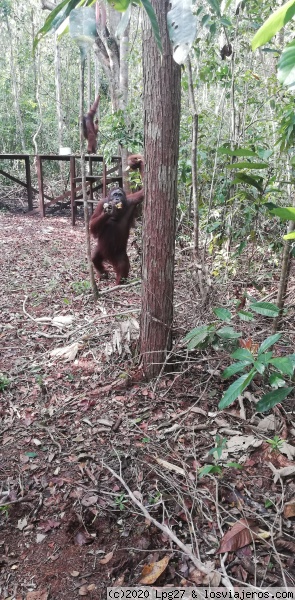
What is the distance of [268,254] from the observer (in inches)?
172

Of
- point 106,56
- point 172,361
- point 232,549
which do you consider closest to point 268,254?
point 172,361

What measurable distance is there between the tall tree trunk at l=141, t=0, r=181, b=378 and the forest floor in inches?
8.0

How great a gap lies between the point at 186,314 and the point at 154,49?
1759 mm

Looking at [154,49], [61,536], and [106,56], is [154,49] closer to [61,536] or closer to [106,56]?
[61,536]

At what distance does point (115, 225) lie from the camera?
4.91 m

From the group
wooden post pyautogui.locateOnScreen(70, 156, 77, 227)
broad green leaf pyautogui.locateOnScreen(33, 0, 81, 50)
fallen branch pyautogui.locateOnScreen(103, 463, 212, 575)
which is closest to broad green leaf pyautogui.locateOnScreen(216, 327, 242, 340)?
fallen branch pyautogui.locateOnScreen(103, 463, 212, 575)

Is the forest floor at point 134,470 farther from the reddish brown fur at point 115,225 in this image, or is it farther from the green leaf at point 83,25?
the green leaf at point 83,25

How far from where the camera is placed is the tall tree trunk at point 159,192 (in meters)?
2.30

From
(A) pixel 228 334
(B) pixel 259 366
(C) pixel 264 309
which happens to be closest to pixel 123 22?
(B) pixel 259 366

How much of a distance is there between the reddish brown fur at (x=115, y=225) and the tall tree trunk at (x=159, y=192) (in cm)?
214

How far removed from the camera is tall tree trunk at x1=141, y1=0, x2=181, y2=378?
2.30 m

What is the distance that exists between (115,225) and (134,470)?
3.35 meters

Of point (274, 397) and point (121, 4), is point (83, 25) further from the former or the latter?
point (274, 397)

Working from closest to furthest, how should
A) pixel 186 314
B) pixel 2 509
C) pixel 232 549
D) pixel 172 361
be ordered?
pixel 232 549, pixel 2 509, pixel 172 361, pixel 186 314
